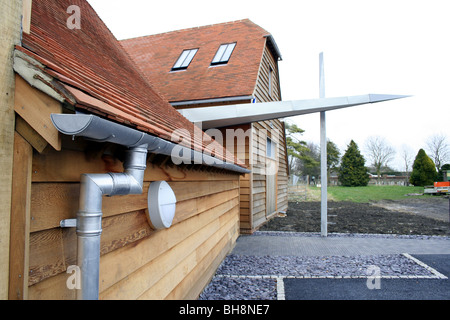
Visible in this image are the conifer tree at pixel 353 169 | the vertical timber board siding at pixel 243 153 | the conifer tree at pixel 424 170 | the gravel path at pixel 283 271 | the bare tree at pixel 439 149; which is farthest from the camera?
the conifer tree at pixel 353 169

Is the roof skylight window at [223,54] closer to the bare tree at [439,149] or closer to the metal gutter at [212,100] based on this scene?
the metal gutter at [212,100]

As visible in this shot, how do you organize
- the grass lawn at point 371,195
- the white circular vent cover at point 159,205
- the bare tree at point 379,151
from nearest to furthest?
the white circular vent cover at point 159,205 → the grass lawn at point 371,195 → the bare tree at point 379,151

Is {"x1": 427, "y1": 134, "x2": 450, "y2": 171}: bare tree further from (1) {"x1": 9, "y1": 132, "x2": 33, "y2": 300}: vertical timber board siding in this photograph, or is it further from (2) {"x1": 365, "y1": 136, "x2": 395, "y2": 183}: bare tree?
(1) {"x1": 9, "y1": 132, "x2": 33, "y2": 300}: vertical timber board siding

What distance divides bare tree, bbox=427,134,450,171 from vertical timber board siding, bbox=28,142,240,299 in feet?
132

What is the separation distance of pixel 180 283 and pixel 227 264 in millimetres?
2602

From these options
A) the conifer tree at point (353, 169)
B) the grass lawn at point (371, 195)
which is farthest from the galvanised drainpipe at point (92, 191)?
the conifer tree at point (353, 169)

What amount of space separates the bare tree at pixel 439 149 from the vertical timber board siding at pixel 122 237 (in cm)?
4029

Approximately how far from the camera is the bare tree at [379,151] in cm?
4116

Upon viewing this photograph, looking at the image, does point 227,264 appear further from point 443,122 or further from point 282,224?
point 443,122

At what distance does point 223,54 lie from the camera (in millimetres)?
9977

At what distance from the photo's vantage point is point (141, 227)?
2133 millimetres

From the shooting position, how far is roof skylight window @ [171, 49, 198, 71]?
10.1m

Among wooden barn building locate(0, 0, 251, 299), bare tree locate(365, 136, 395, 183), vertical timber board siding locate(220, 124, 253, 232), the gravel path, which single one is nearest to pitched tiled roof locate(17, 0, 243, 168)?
wooden barn building locate(0, 0, 251, 299)
